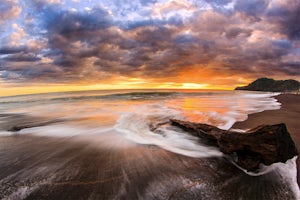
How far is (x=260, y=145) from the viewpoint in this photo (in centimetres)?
307

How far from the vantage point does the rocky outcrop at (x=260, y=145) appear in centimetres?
294

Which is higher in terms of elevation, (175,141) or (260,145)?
(260,145)

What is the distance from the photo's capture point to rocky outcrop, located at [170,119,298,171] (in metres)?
2.94

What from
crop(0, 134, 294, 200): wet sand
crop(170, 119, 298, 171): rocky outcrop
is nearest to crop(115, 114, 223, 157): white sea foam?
crop(0, 134, 294, 200): wet sand

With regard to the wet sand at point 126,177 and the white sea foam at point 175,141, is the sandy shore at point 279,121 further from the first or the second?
the white sea foam at point 175,141

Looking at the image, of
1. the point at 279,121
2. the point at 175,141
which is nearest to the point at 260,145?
A: the point at 175,141

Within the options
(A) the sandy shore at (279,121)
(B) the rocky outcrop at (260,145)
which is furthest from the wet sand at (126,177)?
(A) the sandy shore at (279,121)

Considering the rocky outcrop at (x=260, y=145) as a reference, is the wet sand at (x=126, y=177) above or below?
below

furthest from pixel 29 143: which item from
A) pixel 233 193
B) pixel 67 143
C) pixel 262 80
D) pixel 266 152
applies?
pixel 262 80

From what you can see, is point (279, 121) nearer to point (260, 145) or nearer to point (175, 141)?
point (175, 141)

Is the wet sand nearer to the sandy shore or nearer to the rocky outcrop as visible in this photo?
the rocky outcrop

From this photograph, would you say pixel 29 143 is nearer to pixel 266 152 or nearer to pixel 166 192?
pixel 166 192

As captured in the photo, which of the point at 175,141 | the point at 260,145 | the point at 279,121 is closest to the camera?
the point at 260,145

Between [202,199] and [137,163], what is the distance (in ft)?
5.43
